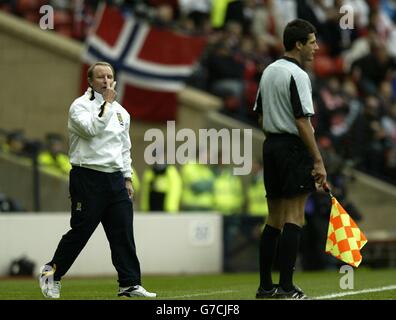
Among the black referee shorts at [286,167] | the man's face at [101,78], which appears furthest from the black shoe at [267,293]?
the man's face at [101,78]

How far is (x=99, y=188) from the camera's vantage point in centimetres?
1100

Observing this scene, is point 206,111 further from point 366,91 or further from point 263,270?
point 263,270

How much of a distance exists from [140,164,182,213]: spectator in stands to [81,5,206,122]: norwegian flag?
2.08 m

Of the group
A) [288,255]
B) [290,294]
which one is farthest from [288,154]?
[290,294]

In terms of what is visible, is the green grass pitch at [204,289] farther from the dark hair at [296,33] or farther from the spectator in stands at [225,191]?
the spectator in stands at [225,191]

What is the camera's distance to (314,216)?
65.8 ft

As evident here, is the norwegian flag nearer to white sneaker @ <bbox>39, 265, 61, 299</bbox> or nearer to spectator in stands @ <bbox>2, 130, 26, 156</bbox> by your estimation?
spectator in stands @ <bbox>2, 130, 26, 156</bbox>

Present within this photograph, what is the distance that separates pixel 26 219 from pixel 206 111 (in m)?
5.68

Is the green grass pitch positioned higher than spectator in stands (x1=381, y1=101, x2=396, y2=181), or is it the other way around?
spectator in stands (x1=381, y1=101, x2=396, y2=181)

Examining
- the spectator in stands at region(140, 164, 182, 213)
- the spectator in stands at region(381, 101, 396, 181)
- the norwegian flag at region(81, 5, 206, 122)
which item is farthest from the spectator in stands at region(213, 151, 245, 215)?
the spectator in stands at region(381, 101, 396, 181)

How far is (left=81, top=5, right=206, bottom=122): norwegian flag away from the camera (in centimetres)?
2211

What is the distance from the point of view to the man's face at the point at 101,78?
11.0 meters
